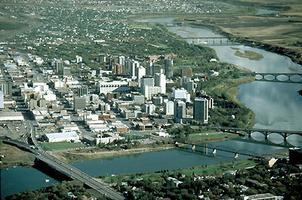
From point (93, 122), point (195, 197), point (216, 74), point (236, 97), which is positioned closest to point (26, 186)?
point (195, 197)

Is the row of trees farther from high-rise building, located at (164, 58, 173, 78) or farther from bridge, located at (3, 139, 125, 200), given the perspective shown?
high-rise building, located at (164, 58, 173, 78)

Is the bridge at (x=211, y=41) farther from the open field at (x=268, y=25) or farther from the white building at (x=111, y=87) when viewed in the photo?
the white building at (x=111, y=87)

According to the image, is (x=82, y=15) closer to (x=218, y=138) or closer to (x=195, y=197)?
(x=218, y=138)

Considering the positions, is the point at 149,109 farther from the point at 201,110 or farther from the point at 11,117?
the point at 11,117

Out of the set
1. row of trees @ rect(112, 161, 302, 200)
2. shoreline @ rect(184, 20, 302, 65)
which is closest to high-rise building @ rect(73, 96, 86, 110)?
row of trees @ rect(112, 161, 302, 200)

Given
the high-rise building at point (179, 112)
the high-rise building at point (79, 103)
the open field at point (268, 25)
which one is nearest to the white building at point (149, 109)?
the high-rise building at point (179, 112)

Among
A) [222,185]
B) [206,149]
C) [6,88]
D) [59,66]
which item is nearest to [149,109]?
[206,149]
